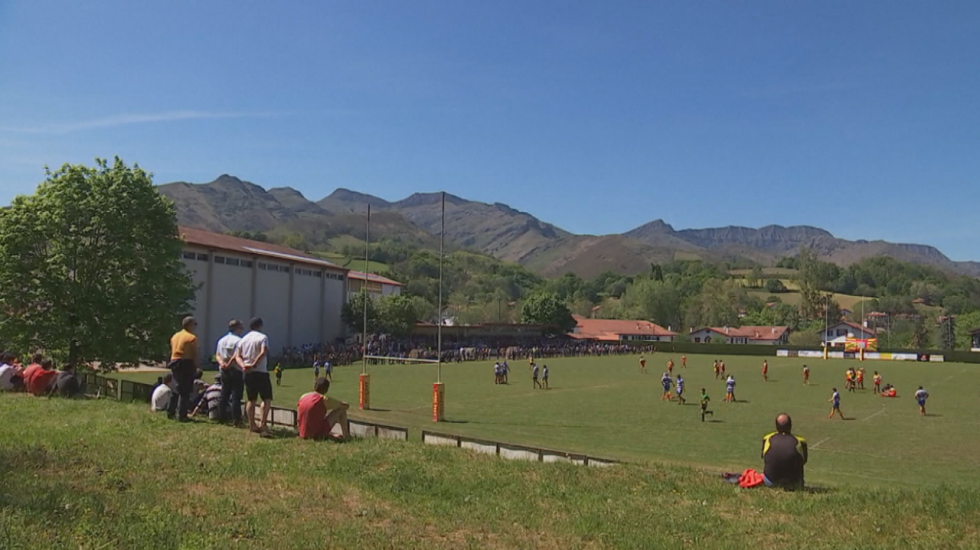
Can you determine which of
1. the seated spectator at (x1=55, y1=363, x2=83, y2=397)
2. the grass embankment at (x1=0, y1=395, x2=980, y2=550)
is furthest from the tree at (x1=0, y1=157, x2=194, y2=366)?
the grass embankment at (x1=0, y1=395, x2=980, y2=550)

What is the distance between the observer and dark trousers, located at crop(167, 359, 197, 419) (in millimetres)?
11922

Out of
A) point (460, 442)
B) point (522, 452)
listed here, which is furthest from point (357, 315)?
point (522, 452)

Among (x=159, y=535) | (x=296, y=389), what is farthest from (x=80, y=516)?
(x=296, y=389)

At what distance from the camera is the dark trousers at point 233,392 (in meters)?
12.0

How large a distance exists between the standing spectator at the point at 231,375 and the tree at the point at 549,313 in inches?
3899

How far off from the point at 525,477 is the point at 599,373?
48017mm

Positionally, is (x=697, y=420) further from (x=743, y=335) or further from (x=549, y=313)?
(x=743, y=335)

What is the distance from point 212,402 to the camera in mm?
12484

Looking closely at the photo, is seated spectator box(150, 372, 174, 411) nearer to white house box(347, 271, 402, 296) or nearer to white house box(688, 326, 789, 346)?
white house box(347, 271, 402, 296)

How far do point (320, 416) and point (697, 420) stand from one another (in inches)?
775

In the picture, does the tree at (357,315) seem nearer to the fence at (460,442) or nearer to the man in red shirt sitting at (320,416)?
the fence at (460,442)

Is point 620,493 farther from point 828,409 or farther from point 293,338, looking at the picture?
point 293,338

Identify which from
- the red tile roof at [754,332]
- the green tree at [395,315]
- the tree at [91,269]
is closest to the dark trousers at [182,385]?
the tree at [91,269]

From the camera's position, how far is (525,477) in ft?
30.2
